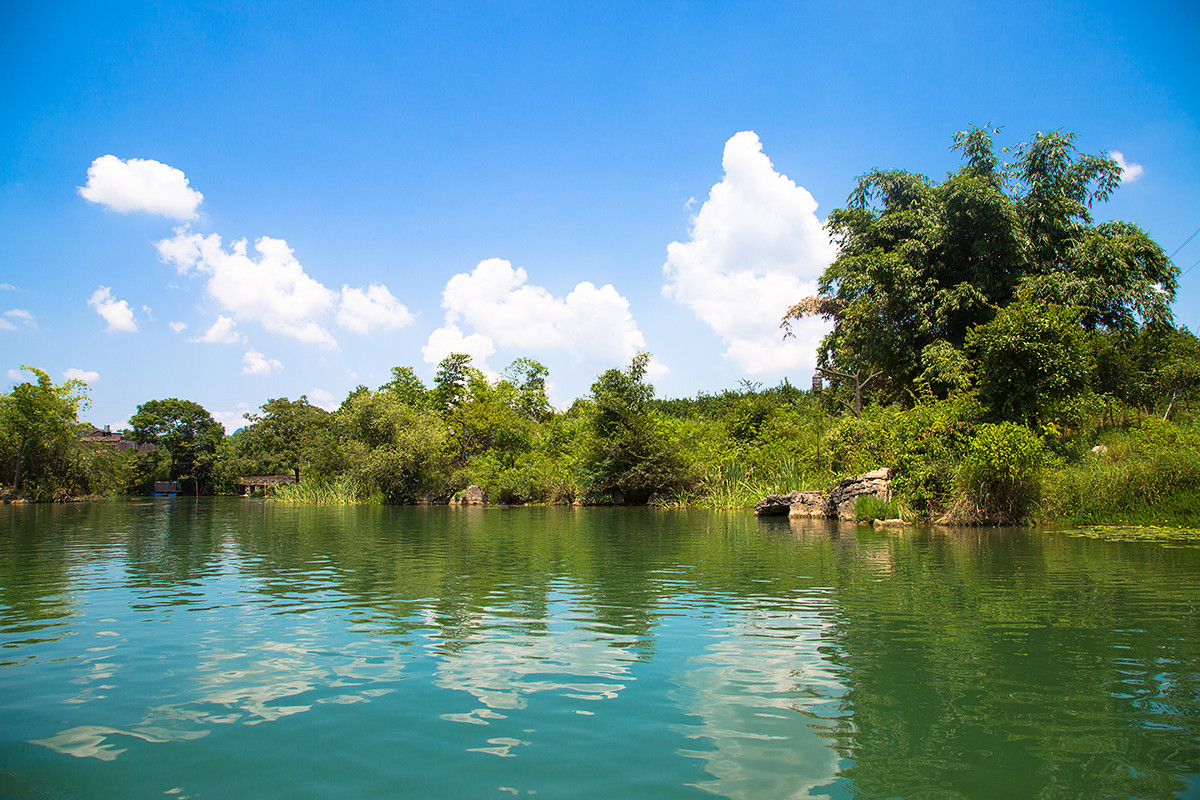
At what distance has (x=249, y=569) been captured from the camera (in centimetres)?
1045

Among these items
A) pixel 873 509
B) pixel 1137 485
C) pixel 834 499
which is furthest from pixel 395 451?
pixel 1137 485

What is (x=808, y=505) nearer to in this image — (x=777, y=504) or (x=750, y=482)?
(x=777, y=504)

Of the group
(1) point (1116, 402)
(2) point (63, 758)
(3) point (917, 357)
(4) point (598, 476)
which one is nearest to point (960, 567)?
(2) point (63, 758)

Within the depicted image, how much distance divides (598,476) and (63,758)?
3316cm

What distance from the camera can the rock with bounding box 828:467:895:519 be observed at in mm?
20484

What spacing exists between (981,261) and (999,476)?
13.0m

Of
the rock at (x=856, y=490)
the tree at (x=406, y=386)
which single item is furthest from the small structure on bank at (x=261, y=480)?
the rock at (x=856, y=490)

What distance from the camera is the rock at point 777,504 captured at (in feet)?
78.8

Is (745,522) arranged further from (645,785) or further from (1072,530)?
(645,785)

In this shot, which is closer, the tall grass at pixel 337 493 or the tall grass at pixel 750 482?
the tall grass at pixel 750 482

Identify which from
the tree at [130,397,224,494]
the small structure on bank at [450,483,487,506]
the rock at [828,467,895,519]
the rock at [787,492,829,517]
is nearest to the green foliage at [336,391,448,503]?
the small structure on bank at [450,483,487,506]

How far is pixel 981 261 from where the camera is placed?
26.2 m

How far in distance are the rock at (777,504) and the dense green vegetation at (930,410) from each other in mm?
1530

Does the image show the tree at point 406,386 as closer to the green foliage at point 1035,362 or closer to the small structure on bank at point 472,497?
the small structure on bank at point 472,497
